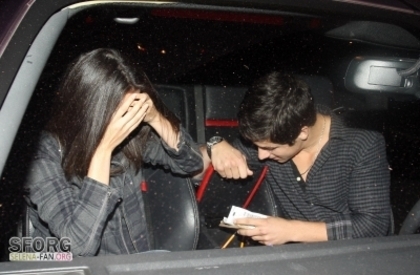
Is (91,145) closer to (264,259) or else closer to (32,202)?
(32,202)

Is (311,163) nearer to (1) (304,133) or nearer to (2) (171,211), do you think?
(1) (304,133)

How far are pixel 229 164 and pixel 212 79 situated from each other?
3.13ft

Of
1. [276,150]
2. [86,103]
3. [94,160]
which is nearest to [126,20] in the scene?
[86,103]

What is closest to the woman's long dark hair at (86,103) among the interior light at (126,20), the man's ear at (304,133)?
the interior light at (126,20)

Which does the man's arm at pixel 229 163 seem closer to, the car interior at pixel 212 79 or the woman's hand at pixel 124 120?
the car interior at pixel 212 79

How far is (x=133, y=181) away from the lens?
2234 mm

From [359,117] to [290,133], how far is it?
119cm

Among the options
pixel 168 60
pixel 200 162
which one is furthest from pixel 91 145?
pixel 168 60

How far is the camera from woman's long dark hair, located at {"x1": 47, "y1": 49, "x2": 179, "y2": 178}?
6.20 feet

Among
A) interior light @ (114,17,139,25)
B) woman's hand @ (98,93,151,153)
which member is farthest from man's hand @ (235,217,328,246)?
interior light @ (114,17,139,25)

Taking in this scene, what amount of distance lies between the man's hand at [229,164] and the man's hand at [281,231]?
0.78 feet

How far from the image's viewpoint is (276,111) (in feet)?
7.57

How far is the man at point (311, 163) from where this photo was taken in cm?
227

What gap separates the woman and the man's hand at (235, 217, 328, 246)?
51cm
